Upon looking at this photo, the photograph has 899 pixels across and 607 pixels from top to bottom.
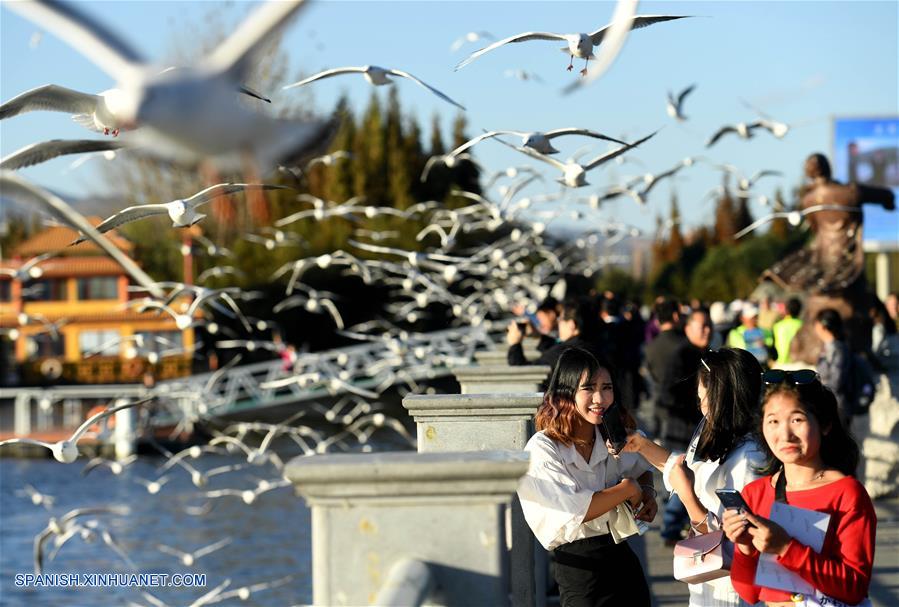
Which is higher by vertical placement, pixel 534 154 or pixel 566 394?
pixel 534 154

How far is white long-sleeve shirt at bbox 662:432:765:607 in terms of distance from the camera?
4.74m

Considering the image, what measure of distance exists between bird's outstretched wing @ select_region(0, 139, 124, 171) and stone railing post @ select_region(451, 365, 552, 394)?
250 centimetres

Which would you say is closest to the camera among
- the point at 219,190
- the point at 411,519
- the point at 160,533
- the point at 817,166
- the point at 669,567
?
the point at 411,519

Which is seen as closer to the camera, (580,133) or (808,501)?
(808,501)

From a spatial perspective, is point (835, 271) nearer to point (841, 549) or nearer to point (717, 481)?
point (717, 481)

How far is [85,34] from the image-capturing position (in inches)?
A: 207

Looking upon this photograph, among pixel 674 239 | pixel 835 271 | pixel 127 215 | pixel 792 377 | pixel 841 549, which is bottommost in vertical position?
pixel 841 549

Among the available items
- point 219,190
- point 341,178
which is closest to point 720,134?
point 219,190

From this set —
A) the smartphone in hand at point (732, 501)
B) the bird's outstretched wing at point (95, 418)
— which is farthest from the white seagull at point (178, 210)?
the smartphone in hand at point (732, 501)

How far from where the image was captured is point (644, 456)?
5.05m

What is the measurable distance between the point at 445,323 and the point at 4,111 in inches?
1696

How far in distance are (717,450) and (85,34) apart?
2666 mm

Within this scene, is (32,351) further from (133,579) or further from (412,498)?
(412,498)

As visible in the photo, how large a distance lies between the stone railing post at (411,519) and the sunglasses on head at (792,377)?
87cm
